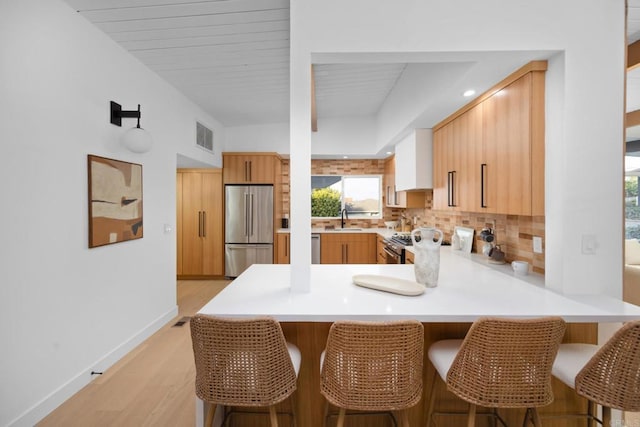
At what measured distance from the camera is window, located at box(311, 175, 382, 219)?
18.8 ft

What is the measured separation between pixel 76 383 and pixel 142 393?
459 mm

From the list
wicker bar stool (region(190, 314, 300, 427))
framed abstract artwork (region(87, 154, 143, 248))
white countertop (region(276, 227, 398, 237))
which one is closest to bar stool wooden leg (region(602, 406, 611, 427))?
wicker bar stool (region(190, 314, 300, 427))

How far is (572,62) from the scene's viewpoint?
67.1 inches

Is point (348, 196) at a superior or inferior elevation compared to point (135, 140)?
inferior

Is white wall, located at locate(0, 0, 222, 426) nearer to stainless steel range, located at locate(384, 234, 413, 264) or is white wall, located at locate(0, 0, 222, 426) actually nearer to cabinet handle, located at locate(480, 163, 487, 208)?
stainless steel range, located at locate(384, 234, 413, 264)

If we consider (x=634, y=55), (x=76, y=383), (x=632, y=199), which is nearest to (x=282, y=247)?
(x=76, y=383)

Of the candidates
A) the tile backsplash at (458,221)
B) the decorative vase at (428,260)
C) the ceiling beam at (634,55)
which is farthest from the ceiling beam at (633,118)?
the decorative vase at (428,260)

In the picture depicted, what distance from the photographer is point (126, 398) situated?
208cm

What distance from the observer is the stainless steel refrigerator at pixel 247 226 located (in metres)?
5.01

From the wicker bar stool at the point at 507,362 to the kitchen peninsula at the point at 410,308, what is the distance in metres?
0.18

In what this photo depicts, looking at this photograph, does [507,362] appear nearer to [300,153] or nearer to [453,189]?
[300,153]

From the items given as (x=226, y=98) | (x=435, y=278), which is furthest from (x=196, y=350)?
(x=226, y=98)

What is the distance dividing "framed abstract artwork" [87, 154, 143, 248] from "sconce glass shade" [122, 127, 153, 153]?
0.17 m

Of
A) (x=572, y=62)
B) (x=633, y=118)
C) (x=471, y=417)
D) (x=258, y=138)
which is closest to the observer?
(x=471, y=417)
